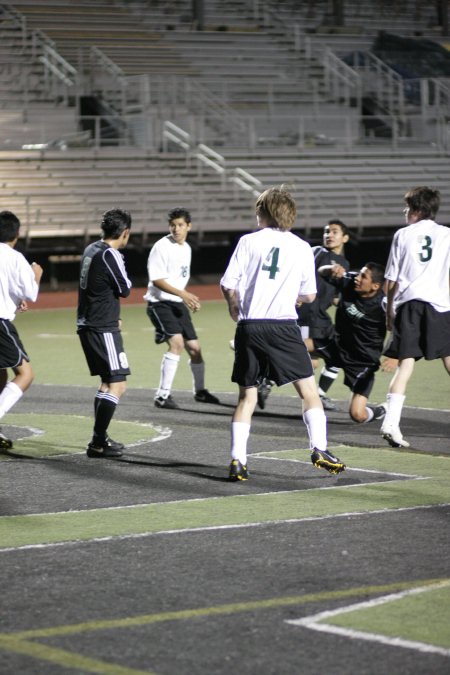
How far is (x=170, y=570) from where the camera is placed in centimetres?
585

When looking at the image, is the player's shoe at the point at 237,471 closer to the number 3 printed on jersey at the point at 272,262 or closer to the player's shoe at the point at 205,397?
the number 3 printed on jersey at the point at 272,262

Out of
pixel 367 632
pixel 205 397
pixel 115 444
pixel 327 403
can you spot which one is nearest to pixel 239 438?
pixel 115 444

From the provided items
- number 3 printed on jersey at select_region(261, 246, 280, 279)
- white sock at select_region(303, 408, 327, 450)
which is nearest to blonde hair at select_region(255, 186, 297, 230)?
number 3 printed on jersey at select_region(261, 246, 280, 279)

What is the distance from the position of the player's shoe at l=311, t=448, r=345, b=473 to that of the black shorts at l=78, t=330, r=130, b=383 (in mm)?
1829

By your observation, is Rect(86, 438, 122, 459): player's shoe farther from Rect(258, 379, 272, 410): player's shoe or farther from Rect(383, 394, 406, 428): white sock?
Rect(258, 379, 272, 410): player's shoe

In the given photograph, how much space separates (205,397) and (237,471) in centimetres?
464

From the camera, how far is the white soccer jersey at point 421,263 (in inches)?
377

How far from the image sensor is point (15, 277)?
9477 millimetres

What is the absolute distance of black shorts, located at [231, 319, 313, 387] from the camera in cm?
817

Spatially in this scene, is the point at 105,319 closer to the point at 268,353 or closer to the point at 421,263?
the point at 268,353

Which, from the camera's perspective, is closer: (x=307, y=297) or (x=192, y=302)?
(x=307, y=297)

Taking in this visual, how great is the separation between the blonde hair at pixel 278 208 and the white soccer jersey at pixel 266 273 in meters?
0.08

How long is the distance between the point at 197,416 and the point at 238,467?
3.59m

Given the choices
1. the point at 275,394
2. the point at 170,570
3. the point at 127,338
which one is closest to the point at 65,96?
the point at 127,338
